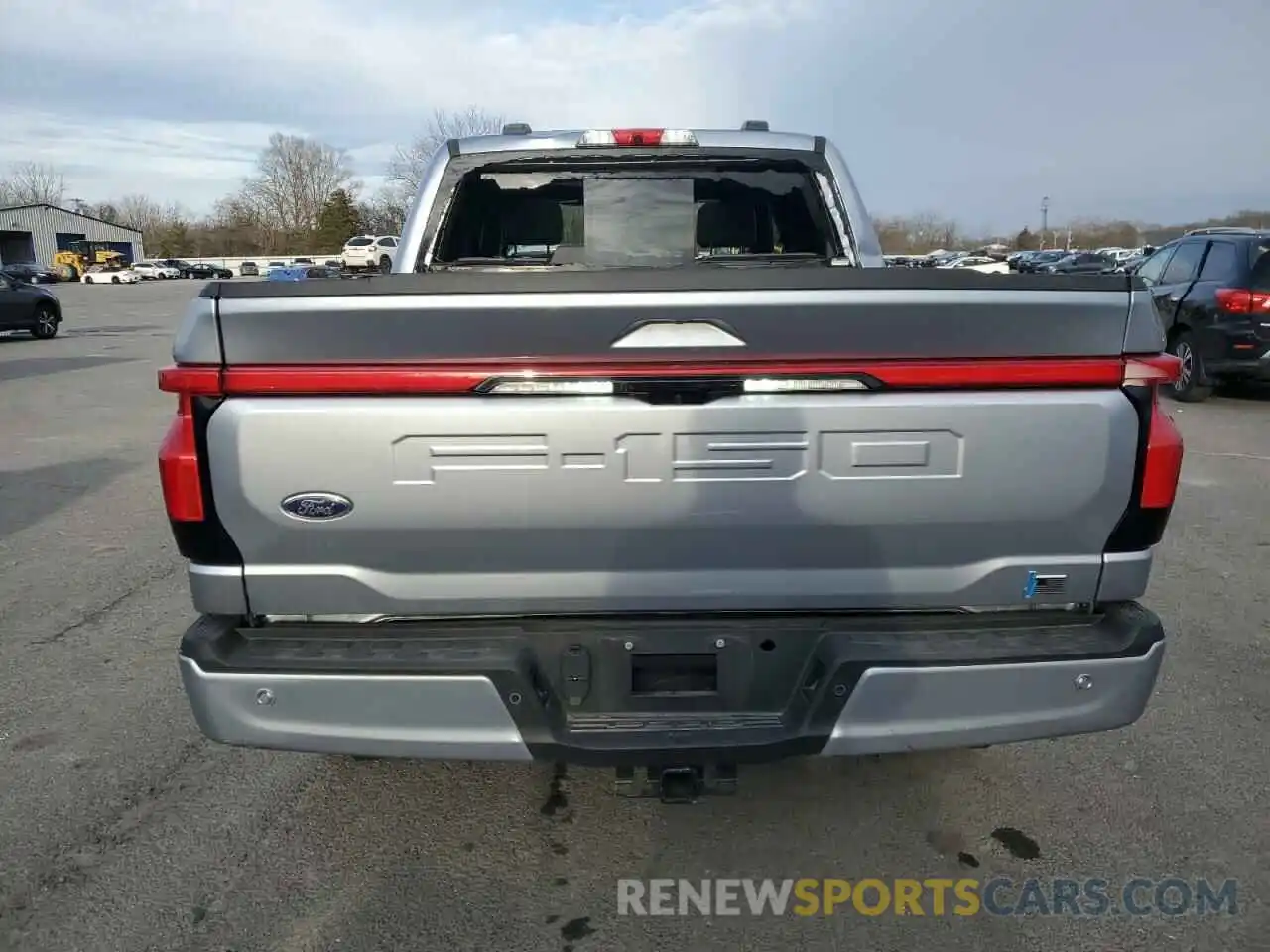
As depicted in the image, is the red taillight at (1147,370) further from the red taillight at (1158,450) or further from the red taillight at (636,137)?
the red taillight at (636,137)

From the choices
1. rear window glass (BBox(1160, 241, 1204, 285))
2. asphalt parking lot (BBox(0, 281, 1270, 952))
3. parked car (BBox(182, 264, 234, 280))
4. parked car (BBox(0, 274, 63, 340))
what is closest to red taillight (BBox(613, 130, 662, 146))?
asphalt parking lot (BBox(0, 281, 1270, 952))

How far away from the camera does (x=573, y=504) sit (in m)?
2.20

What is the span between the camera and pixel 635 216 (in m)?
4.11

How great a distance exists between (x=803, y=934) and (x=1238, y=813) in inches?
61.7

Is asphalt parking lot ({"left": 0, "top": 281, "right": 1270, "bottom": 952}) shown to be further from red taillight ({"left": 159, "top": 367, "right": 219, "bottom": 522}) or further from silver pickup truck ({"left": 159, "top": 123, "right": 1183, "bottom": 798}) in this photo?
red taillight ({"left": 159, "top": 367, "right": 219, "bottom": 522})

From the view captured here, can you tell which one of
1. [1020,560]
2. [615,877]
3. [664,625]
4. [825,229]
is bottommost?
[615,877]

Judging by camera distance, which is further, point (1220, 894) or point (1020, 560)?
point (1220, 894)

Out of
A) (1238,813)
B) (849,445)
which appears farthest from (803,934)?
(1238,813)

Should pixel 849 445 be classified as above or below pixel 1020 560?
above

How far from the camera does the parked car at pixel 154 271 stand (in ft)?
227

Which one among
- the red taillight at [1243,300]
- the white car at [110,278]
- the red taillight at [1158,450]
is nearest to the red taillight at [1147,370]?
the red taillight at [1158,450]

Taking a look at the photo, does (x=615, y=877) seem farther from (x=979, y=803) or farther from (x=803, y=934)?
(x=979, y=803)

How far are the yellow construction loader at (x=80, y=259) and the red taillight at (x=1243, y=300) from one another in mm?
74459

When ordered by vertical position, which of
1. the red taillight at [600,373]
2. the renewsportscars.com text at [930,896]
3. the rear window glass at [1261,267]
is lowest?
the renewsportscars.com text at [930,896]
